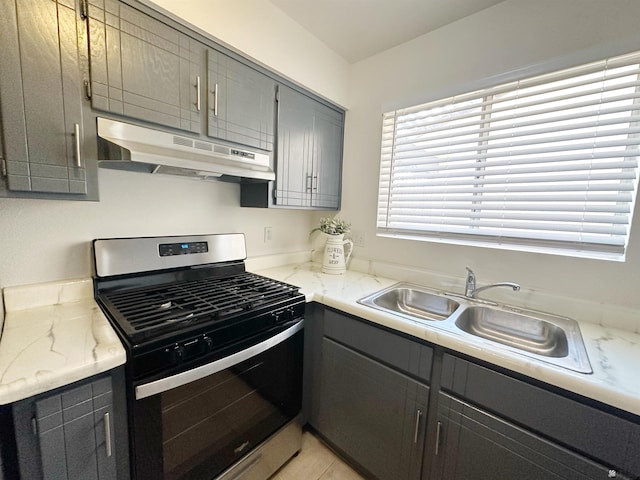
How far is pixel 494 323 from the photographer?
1.43 metres

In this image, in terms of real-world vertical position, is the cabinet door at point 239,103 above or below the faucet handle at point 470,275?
above

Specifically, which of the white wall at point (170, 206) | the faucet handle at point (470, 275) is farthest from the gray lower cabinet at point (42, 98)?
the faucet handle at point (470, 275)

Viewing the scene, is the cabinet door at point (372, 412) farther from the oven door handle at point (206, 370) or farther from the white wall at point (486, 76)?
the white wall at point (486, 76)

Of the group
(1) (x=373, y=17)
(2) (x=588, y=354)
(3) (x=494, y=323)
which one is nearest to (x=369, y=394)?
(3) (x=494, y=323)

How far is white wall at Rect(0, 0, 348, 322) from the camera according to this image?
1112 millimetres

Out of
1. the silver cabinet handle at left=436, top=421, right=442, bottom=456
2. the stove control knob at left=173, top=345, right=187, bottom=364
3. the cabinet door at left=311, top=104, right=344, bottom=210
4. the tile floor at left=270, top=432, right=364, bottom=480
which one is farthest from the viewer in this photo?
the cabinet door at left=311, top=104, right=344, bottom=210

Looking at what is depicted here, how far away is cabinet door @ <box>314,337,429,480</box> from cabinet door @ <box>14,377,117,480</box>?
95cm

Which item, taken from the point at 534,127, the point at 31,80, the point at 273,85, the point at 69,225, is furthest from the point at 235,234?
the point at 534,127

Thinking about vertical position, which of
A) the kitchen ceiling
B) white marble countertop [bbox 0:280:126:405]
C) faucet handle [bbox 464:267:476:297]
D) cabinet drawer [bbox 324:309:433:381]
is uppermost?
the kitchen ceiling

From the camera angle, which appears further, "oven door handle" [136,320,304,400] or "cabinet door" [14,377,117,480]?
"oven door handle" [136,320,304,400]

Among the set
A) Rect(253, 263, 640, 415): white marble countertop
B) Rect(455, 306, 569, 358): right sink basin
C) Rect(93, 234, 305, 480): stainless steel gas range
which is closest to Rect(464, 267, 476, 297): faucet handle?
Rect(455, 306, 569, 358): right sink basin

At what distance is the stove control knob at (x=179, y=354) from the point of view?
36.2 inches

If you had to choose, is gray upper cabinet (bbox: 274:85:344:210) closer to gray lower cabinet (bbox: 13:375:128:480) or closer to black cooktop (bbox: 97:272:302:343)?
black cooktop (bbox: 97:272:302:343)

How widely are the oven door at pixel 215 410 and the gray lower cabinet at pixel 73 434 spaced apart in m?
0.06
